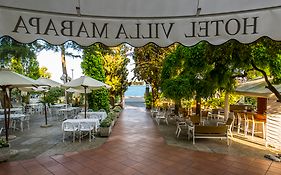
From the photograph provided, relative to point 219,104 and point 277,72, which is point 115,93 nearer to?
point 219,104

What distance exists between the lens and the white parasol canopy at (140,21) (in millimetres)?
1836

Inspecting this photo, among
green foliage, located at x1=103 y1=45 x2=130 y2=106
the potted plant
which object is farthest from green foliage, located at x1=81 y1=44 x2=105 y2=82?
the potted plant

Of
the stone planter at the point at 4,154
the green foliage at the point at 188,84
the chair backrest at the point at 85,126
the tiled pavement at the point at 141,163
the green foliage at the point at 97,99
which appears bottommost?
the tiled pavement at the point at 141,163

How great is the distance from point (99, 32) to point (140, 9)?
407 mm

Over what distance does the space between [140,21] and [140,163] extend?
5.37 metres

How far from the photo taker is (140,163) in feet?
22.1

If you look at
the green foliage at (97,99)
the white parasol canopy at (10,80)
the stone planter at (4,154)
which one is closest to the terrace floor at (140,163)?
the stone planter at (4,154)

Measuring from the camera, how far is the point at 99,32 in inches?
83.1

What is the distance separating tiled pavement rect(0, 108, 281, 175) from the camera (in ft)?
20.2

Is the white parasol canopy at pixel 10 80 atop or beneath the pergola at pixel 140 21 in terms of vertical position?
beneath

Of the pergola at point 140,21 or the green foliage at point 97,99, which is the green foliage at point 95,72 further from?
the pergola at point 140,21

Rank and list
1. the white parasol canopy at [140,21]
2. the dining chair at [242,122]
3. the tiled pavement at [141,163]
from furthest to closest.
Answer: the dining chair at [242,122] → the tiled pavement at [141,163] → the white parasol canopy at [140,21]

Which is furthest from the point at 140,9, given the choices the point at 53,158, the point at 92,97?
the point at 92,97

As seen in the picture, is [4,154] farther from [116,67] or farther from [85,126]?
[116,67]
